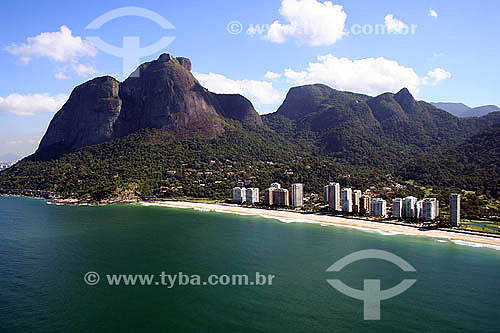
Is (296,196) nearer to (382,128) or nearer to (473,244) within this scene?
(473,244)

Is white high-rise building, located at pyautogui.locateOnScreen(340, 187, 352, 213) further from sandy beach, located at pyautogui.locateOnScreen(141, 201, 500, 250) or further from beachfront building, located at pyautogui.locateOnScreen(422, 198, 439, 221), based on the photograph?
beachfront building, located at pyautogui.locateOnScreen(422, 198, 439, 221)

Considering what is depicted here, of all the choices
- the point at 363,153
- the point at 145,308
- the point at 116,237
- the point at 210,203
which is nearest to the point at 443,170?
the point at 363,153

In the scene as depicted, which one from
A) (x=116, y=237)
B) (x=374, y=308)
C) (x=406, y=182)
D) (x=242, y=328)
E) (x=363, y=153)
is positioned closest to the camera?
(x=242, y=328)

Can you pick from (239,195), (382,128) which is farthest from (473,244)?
(382,128)

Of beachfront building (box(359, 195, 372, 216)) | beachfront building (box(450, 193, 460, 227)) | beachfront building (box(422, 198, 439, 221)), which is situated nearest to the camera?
beachfront building (box(450, 193, 460, 227))

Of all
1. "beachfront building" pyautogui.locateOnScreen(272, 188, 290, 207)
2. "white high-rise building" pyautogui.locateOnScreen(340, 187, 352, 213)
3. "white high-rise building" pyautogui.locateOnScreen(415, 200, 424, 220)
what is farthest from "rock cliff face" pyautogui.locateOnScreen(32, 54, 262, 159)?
"white high-rise building" pyautogui.locateOnScreen(415, 200, 424, 220)

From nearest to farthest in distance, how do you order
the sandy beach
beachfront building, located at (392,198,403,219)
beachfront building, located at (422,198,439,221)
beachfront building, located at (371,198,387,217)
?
the sandy beach, beachfront building, located at (422,198,439,221), beachfront building, located at (392,198,403,219), beachfront building, located at (371,198,387,217)

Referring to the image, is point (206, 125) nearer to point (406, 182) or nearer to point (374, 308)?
point (406, 182)
